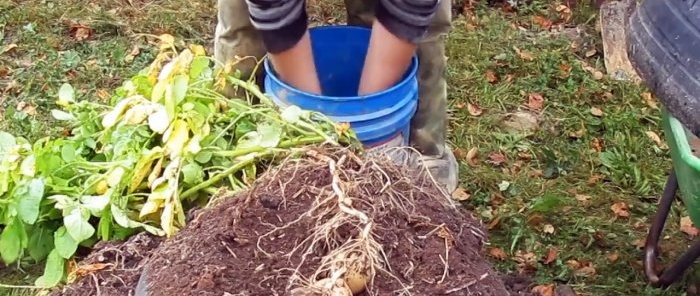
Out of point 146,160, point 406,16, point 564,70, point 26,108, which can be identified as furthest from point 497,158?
point 26,108

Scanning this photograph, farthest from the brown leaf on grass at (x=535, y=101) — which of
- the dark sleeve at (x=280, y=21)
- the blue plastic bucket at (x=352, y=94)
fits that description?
the dark sleeve at (x=280, y=21)

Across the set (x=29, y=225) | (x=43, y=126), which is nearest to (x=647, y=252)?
(x=29, y=225)

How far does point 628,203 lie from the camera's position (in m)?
2.76

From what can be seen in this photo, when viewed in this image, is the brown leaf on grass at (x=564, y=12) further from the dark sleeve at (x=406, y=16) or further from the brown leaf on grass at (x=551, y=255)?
the dark sleeve at (x=406, y=16)

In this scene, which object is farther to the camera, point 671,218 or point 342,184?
point 671,218

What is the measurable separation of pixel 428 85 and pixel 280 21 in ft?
2.47

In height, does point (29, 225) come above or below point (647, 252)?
above

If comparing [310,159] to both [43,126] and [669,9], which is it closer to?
[669,9]

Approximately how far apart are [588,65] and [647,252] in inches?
49.5

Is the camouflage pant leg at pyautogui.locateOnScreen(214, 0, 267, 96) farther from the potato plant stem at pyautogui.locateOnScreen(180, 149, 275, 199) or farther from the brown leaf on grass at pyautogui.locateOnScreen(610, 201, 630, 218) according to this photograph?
the brown leaf on grass at pyautogui.locateOnScreen(610, 201, 630, 218)

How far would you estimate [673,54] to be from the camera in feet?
4.86

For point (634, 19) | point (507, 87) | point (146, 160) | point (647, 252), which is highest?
point (634, 19)

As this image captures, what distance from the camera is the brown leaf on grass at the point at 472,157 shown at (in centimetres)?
295

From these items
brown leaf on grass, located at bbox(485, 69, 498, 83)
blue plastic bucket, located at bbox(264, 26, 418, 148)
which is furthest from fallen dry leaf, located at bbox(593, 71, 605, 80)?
blue plastic bucket, located at bbox(264, 26, 418, 148)
